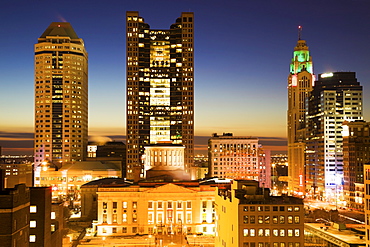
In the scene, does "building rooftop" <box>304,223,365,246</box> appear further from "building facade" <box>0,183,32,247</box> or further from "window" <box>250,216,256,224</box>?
"building facade" <box>0,183,32,247</box>

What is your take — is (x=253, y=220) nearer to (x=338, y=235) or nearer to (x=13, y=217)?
(x=338, y=235)

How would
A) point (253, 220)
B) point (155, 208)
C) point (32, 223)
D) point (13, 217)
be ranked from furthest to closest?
point (155, 208), point (253, 220), point (32, 223), point (13, 217)

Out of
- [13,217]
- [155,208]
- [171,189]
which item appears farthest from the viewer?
[171,189]

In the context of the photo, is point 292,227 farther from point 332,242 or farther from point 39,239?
point 39,239

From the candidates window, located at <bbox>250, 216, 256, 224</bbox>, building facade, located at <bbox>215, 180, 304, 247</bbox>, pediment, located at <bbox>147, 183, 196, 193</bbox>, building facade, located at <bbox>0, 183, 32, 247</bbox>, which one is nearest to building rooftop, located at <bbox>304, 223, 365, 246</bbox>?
building facade, located at <bbox>215, 180, 304, 247</bbox>

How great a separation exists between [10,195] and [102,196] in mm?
112337

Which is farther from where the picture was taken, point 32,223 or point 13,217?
point 32,223

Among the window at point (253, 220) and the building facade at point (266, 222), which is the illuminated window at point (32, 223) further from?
the window at point (253, 220)

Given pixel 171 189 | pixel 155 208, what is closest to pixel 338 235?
pixel 171 189

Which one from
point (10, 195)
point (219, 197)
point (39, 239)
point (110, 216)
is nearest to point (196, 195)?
point (110, 216)

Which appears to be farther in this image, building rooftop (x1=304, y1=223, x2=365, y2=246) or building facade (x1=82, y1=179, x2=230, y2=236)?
building facade (x1=82, y1=179, x2=230, y2=236)

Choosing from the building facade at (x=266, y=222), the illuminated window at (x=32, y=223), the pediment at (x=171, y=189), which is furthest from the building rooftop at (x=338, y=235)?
the illuminated window at (x=32, y=223)

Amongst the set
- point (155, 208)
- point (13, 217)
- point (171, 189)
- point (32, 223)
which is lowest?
point (155, 208)

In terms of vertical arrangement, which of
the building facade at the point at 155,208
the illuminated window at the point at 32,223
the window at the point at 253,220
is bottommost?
the building facade at the point at 155,208
